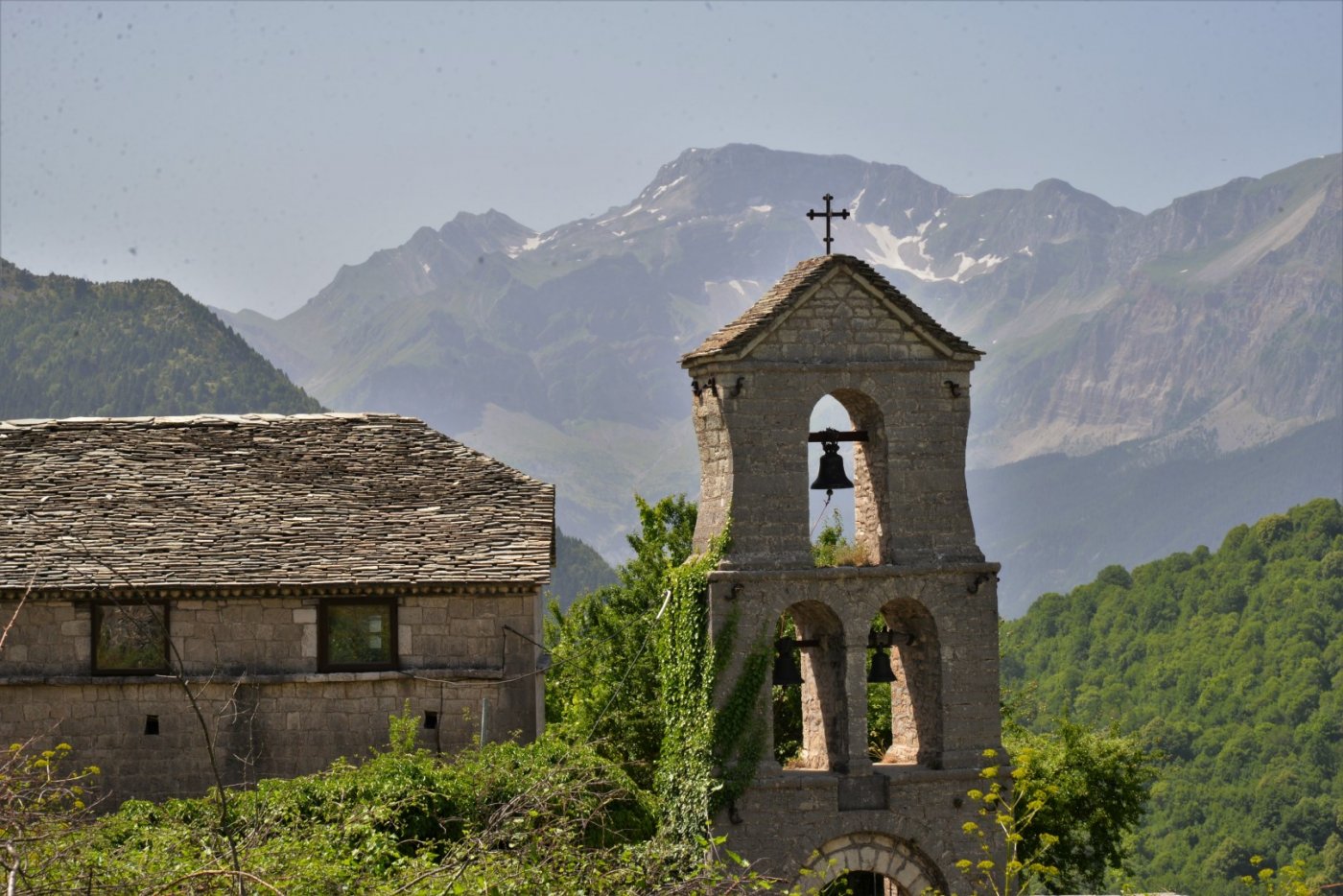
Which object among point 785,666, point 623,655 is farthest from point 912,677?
point 623,655

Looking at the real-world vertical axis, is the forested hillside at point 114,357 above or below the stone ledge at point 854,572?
above

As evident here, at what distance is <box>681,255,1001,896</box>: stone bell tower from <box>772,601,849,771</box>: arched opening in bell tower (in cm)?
4

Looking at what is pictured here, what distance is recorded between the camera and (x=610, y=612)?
3828cm

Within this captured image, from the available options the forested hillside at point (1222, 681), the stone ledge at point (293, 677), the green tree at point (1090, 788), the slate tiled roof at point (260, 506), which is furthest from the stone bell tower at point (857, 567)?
the forested hillside at point (1222, 681)

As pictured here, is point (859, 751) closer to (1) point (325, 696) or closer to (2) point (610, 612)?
(1) point (325, 696)

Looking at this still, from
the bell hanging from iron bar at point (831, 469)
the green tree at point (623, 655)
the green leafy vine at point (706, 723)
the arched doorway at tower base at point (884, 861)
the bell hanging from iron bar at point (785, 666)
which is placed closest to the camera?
the green leafy vine at point (706, 723)

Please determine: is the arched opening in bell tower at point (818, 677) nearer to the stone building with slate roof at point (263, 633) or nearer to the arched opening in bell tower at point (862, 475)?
the arched opening in bell tower at point (862, 475)

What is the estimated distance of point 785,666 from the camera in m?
22.6

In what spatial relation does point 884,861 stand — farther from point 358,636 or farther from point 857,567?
point 358,636

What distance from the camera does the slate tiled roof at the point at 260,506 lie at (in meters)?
23.6

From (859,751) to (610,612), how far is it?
16180 millimetres

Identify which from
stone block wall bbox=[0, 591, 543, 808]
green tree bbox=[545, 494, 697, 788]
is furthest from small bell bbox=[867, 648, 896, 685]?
stone block wall bbox=[0, 591, 543, 808]

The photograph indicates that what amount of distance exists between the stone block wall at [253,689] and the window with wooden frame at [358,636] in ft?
0.48

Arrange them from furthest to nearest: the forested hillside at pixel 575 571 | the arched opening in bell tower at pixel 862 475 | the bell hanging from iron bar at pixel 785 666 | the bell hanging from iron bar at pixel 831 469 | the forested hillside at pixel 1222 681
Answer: the forested hillside at pixel 575 571
the forested hillside at pixel 1222 681
the bell hanging from iron bar at pixel 831 469
the arched opening in bell tower at pixel 862 475
the bell hanging from iron bar at pixel 785 666
